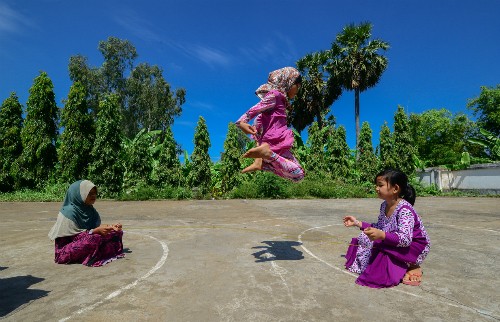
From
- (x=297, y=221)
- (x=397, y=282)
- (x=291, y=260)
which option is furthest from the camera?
(x=297, y=221)

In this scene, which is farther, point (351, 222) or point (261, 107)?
point (261, 107)

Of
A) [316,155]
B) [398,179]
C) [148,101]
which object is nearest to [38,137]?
[148,101]

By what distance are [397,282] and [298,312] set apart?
1508 millimetres

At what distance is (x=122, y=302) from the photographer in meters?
3.43

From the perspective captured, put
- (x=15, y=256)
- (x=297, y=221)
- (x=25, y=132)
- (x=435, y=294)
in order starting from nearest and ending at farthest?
1. (x=435, y=294)
2. (x=15, y=256)
3. (x=297, y=221)
4. (x=25, y=132)

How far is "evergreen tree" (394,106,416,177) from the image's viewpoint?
75.3ft

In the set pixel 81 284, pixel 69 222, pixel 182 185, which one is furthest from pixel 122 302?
pixel 182 185

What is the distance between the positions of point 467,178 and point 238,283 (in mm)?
23555

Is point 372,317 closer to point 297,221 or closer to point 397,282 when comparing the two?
point 397,282

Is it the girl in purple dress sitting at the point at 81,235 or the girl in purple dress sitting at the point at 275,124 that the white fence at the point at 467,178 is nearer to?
the girl in purple dress sitting at the point at 275,124

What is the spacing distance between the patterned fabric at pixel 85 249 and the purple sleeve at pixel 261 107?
2835 mm

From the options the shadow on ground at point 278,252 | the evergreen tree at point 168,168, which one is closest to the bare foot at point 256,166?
the shadow on ground at point 278,252

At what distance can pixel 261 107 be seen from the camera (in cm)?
463

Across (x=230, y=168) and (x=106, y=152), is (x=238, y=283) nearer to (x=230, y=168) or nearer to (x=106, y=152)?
(x=106, y=152)
